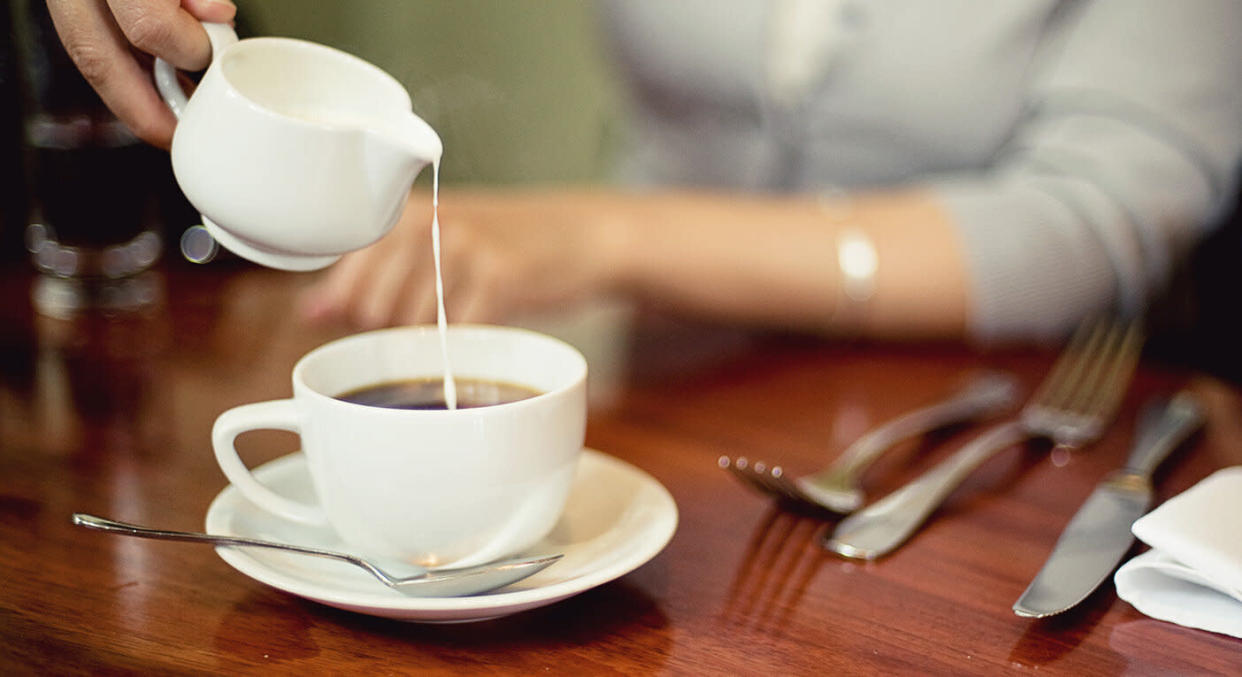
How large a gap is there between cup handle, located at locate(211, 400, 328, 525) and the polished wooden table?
0.13 feet

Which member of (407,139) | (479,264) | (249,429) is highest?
(407,139)

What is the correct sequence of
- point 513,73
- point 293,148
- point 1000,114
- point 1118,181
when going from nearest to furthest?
point 293,148 < point 1118,181 < point 1000,114 < point 513,73

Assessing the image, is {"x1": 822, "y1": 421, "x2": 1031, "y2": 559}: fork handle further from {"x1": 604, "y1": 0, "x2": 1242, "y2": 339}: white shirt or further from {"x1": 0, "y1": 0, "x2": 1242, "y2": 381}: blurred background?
{"x1": 0, "y1": 0, "x2": 1242, "y2": 381}: blurred background

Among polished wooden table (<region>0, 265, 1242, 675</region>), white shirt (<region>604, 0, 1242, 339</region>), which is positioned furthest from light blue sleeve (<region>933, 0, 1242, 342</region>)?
polished wooden table (<region>0, 265, 1242, 675</region>)

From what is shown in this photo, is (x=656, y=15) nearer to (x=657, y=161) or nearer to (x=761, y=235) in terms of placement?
(x=657, y=161)

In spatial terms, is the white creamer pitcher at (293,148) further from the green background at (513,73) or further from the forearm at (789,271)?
the green background at (513,73)

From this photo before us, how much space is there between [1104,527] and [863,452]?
0.16 m

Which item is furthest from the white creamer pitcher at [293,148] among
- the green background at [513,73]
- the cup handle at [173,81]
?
the green background at [513,73]

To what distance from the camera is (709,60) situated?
1324mm

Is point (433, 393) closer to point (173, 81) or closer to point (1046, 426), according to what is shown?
point (173, 81)

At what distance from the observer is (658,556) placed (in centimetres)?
56

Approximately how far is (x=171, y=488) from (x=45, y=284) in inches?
17.9

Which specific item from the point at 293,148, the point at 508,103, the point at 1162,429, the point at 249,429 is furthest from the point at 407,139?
the point at 508,103

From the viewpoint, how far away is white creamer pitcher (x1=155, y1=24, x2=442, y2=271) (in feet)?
1.51
